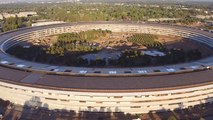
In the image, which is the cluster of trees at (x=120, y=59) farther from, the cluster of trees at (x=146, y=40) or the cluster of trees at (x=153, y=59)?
the cluster of trees at (x=146, y=40)

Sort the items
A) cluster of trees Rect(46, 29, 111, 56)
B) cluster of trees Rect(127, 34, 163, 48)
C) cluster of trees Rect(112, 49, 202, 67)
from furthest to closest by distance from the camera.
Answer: cluster of trees Rect(127, 34, 163, 48)
cluster of trees Rect(46, 29, 111, 56)
cluster of trees Rect(112, 49, 202, 67)

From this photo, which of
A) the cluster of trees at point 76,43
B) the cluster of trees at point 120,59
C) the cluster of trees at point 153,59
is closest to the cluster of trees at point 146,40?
the cluster of trees at point 120,59

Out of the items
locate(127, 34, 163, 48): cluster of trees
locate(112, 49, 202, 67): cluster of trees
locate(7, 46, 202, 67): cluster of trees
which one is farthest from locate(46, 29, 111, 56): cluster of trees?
locate(112, 49, 202, 67): cluster of trees

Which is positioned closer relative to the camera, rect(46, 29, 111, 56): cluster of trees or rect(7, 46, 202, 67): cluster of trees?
rect(7, 46, 202, 67): cluster of trees

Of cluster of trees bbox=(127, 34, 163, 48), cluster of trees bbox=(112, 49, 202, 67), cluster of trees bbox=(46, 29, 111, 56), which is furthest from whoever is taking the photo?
cluster of trees bbox=(127, 34, 163, 48)

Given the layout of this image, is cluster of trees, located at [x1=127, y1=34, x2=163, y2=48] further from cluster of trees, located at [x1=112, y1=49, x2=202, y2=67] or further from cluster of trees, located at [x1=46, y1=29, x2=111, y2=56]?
cluster of trees, located at [x1=46, y1=29, x2=111, y2=56]

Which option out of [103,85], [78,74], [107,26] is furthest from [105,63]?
[107,26]

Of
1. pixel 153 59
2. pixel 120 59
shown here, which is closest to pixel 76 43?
pixel 120 59

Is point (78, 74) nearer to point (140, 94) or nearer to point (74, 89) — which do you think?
point (74, 89)
